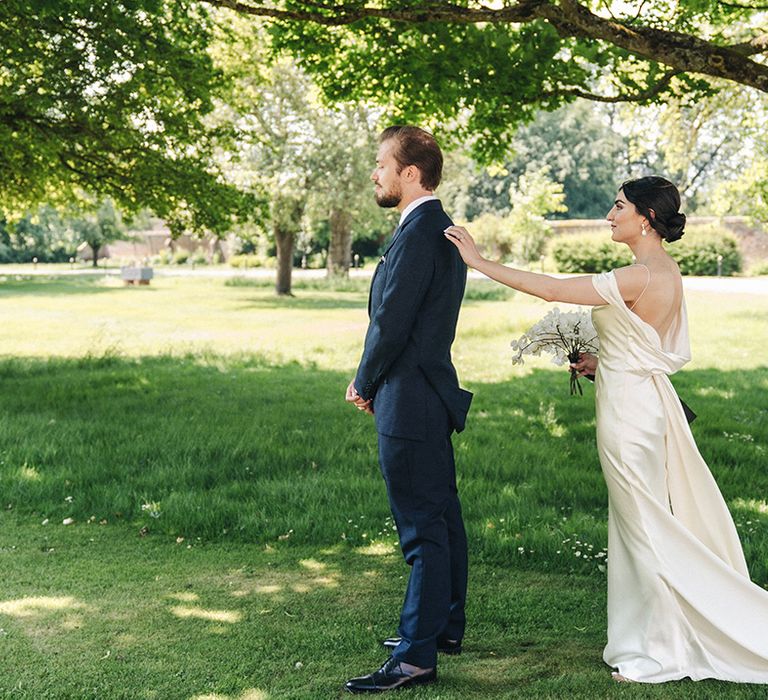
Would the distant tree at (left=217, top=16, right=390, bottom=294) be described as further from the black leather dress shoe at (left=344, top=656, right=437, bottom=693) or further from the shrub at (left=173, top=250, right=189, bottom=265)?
the shrub at (left=173, top=250, right=189, bottom=265)

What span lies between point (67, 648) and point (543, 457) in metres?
5.58

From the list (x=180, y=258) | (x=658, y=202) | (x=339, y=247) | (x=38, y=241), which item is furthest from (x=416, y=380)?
(x=180, y=258)

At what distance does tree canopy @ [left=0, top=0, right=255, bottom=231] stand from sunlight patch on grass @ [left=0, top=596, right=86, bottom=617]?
23.2ft

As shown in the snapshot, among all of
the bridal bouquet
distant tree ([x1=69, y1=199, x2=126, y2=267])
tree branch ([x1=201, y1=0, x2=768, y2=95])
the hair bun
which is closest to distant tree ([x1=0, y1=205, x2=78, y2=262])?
distant tree ([x1=69, y1=199, x2=126, y2=267])

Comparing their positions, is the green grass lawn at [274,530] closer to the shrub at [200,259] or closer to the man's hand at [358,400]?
the man's hand at [358,400]

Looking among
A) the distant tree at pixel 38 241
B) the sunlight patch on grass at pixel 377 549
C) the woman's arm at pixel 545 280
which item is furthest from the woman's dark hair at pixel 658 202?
the distant tree at pixel 38 241

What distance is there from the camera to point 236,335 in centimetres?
2336

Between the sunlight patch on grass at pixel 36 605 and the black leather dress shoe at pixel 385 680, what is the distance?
212 centimetres

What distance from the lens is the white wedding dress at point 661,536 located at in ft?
13.9

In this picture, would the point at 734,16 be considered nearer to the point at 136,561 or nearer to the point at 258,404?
the point at 258,404

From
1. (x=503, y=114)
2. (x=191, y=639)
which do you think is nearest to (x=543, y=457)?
(x=503, y=114)

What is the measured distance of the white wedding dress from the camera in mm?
4230

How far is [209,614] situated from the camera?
5320mm

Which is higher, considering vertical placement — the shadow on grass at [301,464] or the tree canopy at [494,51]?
the tree canopy at [494,51]
